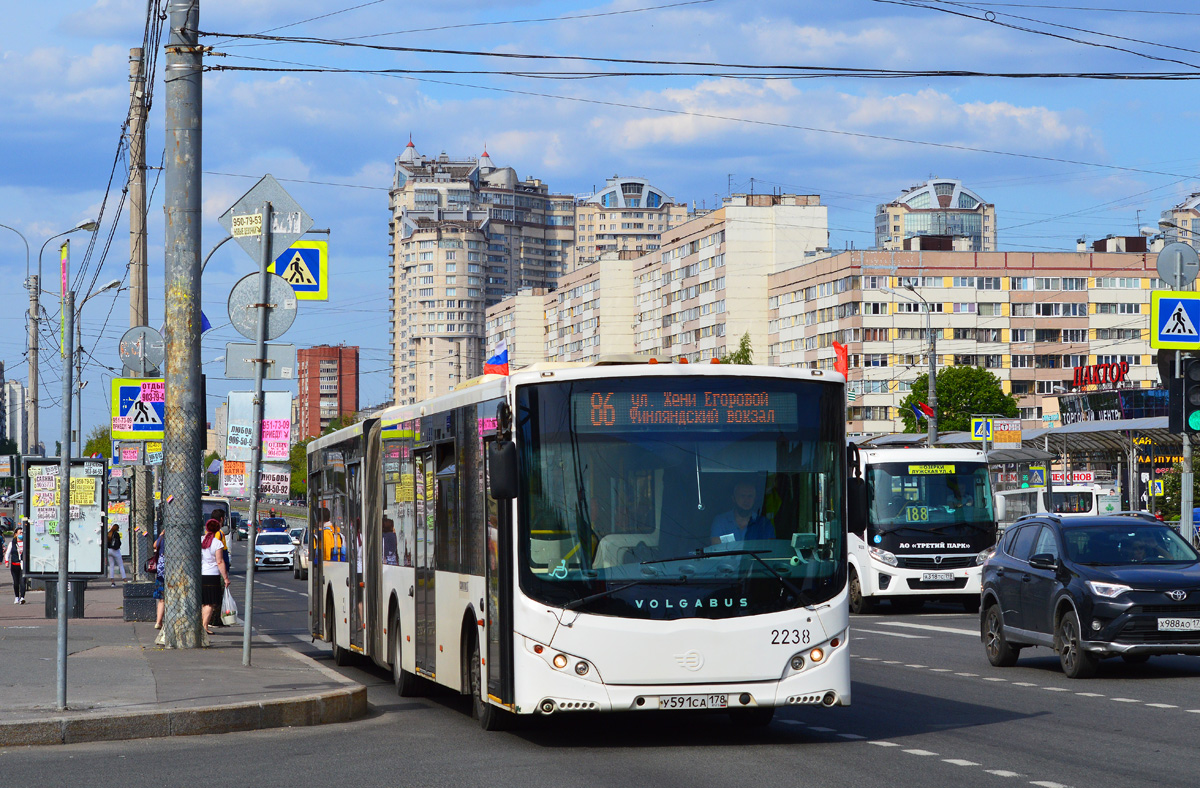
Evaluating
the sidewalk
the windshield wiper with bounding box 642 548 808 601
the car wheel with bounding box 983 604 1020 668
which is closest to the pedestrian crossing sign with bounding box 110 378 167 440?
the sidewalk

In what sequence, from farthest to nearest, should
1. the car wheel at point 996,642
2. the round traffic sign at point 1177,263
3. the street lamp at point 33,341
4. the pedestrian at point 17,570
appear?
1. the street lamp at point 33,341
2. the pedestrian at point 17,570
3. the round traffic sign at point 1177,263
4. the car wheel at point 996,642

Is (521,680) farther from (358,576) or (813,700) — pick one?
(358,576)

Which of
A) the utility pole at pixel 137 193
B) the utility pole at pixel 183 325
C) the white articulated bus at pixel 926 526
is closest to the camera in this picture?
the utility pole at pixel 183 325

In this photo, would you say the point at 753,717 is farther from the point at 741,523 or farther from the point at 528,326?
the point at 528,326

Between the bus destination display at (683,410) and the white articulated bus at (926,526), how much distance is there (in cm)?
1548

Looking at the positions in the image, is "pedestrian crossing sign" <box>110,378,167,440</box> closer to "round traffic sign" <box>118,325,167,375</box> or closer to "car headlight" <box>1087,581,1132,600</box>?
"round traffic sign" <box>118,325,167,375</box>

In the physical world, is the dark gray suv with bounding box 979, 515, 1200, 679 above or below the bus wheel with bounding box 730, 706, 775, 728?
above

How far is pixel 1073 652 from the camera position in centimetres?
1571

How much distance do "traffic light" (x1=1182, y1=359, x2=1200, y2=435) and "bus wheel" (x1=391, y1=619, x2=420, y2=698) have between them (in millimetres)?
10501

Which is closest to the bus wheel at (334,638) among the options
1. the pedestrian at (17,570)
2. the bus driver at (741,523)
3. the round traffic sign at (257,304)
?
the round traffic sign at (257,304)

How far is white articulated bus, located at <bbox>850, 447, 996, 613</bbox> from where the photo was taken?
26.4 meters

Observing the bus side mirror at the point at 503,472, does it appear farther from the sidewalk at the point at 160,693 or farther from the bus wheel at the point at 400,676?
the bus wheel at the point at 400,676

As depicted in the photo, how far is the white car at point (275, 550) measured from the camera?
59688 millimetres

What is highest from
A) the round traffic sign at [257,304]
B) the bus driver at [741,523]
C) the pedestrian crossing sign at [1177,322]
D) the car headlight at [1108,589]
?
the pedestrian crossing sign at [1177,322]
